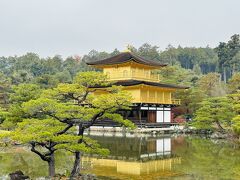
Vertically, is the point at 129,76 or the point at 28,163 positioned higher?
the point at 129,76

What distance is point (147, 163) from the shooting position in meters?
17.2

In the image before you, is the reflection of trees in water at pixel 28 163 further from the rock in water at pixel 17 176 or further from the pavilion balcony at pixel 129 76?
the pavilion balcony at pixel 129 76

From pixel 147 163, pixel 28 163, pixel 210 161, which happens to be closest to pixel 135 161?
pixel 147 163

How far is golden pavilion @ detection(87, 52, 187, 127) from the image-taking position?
37.7 m

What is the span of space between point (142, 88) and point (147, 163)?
21.3 metres

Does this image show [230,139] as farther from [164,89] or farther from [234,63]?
[234,63]

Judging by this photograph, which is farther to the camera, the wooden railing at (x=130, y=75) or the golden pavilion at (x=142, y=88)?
the wooden railing at (x=130, y=75)

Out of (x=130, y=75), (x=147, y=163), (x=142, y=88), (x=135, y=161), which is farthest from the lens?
(x=130, y=75)

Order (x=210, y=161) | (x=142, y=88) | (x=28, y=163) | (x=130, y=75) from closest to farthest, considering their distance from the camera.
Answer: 1. (x=28, y=163)
2. (x=210, y=161)
3. (x=142, y=88)
4. (x=130, y=75)

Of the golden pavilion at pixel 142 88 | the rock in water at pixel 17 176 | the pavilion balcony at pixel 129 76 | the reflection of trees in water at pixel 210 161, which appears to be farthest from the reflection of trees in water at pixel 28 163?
the pavilion balcony at pixel 129 76

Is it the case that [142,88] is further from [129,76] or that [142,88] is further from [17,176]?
[17,176]

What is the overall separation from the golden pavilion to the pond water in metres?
14.7

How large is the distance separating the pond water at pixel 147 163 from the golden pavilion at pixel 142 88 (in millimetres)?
14654

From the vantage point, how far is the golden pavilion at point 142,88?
37.7 m
